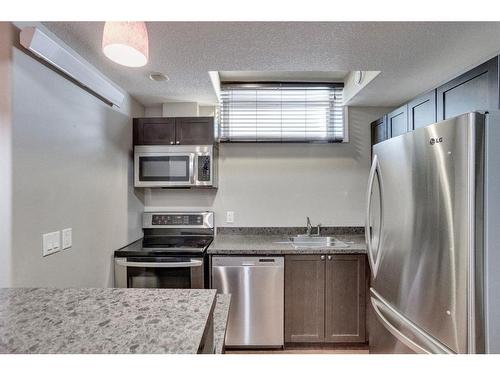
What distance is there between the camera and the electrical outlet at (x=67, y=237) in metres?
1.50

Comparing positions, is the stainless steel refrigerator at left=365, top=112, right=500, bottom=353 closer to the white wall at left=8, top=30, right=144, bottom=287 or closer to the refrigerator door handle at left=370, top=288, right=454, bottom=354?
the refrigerator door handle at left=370, top=288, right=454, bottom=354

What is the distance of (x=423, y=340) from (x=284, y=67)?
1801mm

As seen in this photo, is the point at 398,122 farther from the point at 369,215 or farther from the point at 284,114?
the point at 284,114

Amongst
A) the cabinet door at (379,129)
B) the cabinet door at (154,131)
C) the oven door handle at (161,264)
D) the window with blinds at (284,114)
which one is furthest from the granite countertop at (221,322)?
the cabinet door at (379,129)

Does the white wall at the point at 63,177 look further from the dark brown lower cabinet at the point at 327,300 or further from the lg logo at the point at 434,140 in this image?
the lg logo at the point at 434,140

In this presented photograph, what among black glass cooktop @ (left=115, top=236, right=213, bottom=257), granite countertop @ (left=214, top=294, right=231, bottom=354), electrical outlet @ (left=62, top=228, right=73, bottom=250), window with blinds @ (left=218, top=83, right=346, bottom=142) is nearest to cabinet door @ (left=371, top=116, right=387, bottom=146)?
window with blinds @ (left=218, top=83, right=346, bottom=142)

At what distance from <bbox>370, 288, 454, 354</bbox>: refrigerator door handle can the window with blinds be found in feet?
5.21

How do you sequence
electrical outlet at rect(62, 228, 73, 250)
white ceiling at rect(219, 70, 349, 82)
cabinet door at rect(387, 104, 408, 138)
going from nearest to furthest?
electrical outlet at rect(62, 228, 73, 250) < cabinet door at rect(387, 104, 408, 138) < white ceiling at rect(219, 70, 349, 82)

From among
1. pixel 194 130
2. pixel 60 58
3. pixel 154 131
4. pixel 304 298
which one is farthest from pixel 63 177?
pixel 304 298

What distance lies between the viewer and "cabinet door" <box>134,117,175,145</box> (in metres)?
2.38

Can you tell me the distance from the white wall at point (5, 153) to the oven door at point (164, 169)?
1200 millimetres

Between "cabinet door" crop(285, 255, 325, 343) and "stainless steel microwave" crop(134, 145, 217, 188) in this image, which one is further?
"stainless steel microwave" crop(134, 145, 217, 188)

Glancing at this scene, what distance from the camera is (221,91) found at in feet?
8.39
